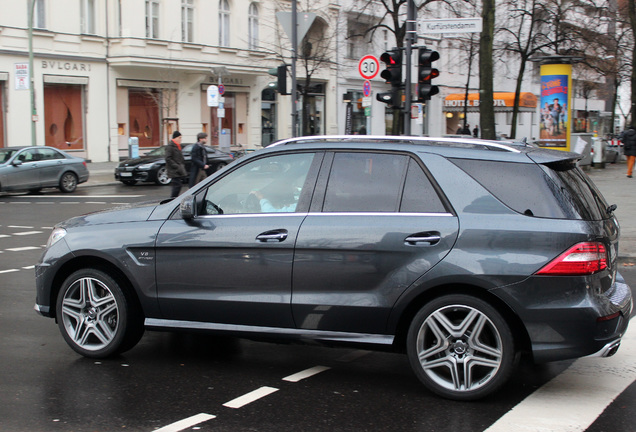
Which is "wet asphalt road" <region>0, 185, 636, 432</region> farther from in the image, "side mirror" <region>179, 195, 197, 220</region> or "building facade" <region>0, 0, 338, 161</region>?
"building facade" <region>0, 0, 338, 161</region>

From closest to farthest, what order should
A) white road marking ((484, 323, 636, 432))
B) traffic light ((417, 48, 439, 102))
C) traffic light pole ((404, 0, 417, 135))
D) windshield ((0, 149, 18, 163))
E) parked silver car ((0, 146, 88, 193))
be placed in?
1. white road marking ((484, 323, 636, 432))
2. traffic light pole ((404, 0, 417, 135))
3. traffic light ((417, 48, 439, 102))
4. parked silver car ((0, 146, 88, 193))
5. windshield ((0, 149, 18, 163))

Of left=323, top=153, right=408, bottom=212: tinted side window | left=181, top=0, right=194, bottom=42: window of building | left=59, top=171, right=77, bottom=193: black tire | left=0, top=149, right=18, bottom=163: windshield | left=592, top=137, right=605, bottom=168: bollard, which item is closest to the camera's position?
left=323, top=153, right=408, bottom=212: tinted side window

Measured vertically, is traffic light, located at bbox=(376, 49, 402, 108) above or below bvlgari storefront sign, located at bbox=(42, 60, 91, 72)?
below

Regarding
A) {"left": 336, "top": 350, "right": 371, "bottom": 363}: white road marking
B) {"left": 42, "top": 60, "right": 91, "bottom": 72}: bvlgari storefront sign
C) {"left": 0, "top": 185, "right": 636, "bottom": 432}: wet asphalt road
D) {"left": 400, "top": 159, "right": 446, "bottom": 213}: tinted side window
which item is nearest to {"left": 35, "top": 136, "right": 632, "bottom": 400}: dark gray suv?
{"left": 400, "top": 159, "right": 446, "bottom": 213}: tinted side window

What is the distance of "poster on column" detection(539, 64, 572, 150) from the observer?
23.9m

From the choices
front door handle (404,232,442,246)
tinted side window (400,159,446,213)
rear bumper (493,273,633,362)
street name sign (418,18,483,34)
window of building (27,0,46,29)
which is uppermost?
window of building (27,0,46,29)

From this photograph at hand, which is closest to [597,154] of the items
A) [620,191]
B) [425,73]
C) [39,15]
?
[620,191]

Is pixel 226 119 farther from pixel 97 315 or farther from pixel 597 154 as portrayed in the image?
pixel 97 315

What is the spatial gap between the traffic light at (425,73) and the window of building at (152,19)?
23857 millimetres

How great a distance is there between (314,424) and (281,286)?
3.46ft

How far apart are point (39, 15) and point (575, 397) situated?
30.4m

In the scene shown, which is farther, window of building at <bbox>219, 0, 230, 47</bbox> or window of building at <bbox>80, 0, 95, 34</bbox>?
window of building at <bbox>219, 0, 230, 47</bbox>

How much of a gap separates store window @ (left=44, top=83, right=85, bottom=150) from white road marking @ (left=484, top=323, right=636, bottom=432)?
95.9ft

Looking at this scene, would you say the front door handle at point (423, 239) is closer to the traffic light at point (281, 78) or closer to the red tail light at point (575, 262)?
the red tail light at point (575, 262)
